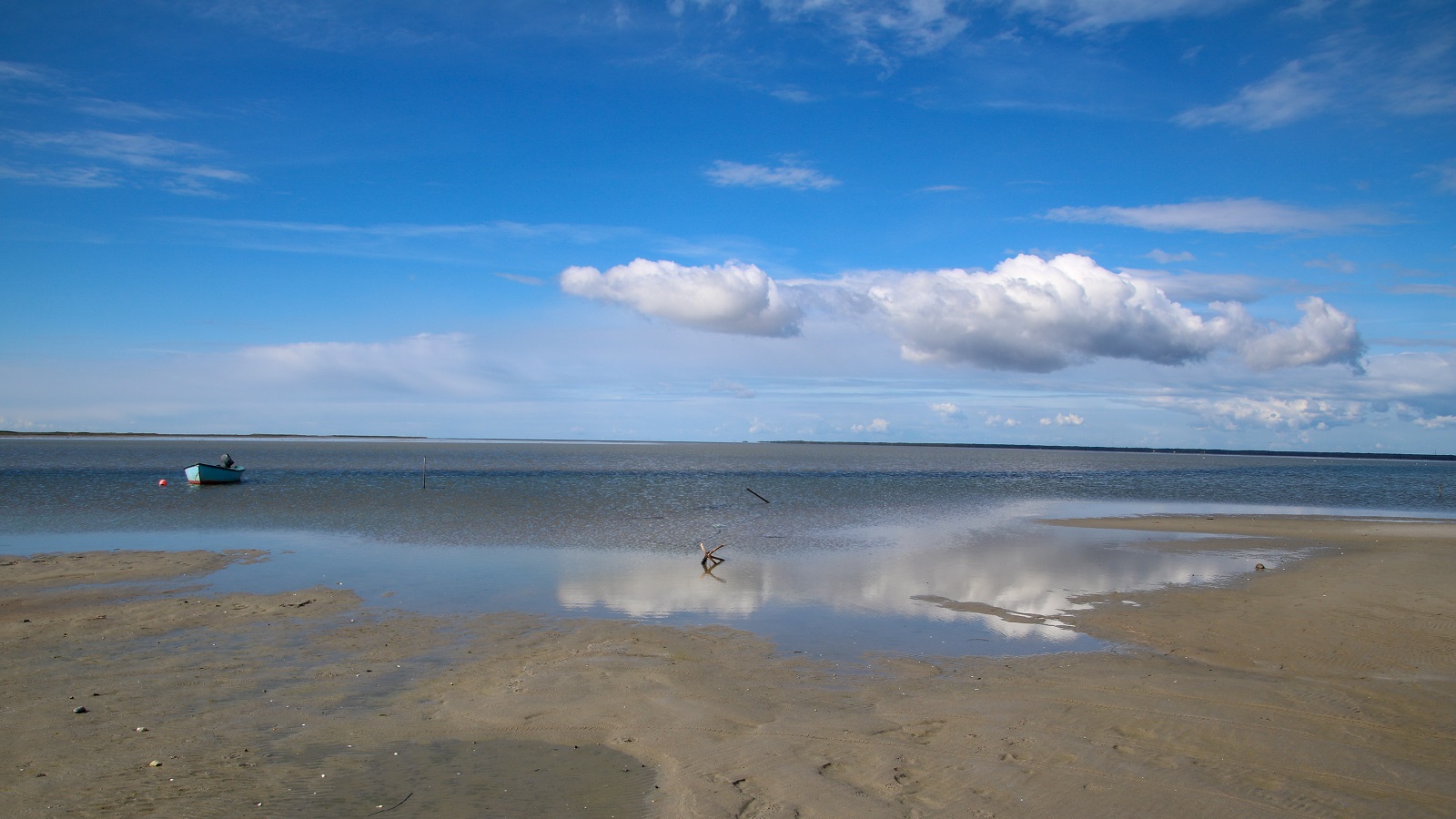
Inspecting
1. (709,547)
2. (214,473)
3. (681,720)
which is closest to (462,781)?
(681,720)

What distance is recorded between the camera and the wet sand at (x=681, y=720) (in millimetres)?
7430

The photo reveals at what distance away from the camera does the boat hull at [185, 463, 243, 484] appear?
48562mm

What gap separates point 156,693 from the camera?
10.0 m

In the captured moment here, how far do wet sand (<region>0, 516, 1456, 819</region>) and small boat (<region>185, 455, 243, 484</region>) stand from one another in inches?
1531

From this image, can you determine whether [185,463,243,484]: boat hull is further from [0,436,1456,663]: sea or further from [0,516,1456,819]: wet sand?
[0,516,1456,819]: wet sand

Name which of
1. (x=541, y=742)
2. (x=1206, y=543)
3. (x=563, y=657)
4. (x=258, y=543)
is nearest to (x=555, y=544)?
(x=258, y=543)

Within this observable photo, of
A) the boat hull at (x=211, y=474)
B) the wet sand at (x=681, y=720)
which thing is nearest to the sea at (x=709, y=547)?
the boat hull at (x=211, y=474)

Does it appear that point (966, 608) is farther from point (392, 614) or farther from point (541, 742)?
point (392, 614)

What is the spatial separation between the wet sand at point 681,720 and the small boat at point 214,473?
128 ft

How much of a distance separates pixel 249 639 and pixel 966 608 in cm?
1310

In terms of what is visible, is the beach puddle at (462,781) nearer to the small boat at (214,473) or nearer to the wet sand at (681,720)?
the wet sand at (681,720)

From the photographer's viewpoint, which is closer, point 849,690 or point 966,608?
point 849,690

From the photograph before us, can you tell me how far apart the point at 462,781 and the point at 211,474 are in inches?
2029

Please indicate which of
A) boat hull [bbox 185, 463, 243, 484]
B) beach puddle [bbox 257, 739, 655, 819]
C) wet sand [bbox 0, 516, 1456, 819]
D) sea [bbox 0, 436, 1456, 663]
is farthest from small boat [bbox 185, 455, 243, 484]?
beach puddle [bbox 257, 739, 655, 819]
